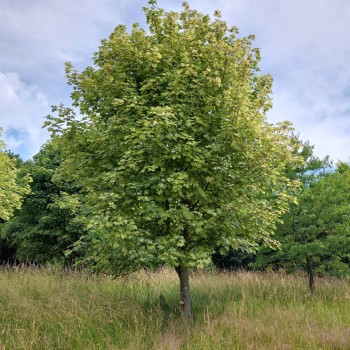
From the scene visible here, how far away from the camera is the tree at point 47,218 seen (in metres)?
19.5

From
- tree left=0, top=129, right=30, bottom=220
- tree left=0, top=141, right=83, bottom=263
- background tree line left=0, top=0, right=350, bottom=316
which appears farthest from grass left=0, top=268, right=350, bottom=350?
tree left=0, top=141, right=83, bottom=263

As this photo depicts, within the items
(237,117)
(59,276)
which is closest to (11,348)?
(59,276)

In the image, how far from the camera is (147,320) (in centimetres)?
859

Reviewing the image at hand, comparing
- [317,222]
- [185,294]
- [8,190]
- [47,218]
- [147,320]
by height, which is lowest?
[147,320]

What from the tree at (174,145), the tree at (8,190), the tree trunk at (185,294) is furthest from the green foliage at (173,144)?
the tree at (8,190)

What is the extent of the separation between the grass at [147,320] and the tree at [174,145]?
119 cm

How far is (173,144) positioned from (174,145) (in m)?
0.07

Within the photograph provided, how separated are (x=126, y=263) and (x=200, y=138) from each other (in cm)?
361

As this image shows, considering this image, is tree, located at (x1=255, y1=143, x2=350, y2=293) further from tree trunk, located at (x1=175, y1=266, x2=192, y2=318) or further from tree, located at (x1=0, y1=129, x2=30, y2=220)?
tree, located at (x1=0, y1=129, x2=30, y2=220)

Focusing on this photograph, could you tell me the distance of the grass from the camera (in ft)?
23.2

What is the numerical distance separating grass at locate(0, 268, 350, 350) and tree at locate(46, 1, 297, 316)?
1.19 m

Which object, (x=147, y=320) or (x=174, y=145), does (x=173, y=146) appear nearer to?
(x=174, y=145)

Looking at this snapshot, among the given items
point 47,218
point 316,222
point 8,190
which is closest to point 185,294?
point 316,222

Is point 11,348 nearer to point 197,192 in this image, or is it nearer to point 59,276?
point 197,192
